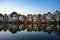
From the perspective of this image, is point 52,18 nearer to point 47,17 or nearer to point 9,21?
point 47,17

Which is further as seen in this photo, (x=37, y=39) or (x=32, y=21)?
(x=32, y=21)

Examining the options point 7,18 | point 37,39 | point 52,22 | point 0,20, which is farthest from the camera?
point 7,18

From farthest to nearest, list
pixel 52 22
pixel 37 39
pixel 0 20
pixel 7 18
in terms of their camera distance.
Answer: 1. pixel 7 18
2. pixel 0 20
3. pixel 52 22
4. pixel 37 39

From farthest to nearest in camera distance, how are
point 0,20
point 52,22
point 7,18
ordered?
point 7,18 → point 0,20 → point 52,22

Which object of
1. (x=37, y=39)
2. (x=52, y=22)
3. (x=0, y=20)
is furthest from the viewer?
(x=0, y=20)

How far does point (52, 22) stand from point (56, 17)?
2.47 feet

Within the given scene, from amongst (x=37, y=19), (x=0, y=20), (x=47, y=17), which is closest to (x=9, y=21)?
(x=0, y=20)

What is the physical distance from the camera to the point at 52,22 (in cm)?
1337

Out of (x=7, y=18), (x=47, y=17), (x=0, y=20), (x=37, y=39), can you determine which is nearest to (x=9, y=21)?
(x=7, y=18)

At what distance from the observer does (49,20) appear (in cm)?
1415

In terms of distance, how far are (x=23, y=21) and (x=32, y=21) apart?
1.19 m

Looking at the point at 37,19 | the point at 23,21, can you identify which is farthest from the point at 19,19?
the point at 37,19

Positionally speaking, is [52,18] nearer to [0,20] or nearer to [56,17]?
[56,17]

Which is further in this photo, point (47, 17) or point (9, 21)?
point (9, 21)
